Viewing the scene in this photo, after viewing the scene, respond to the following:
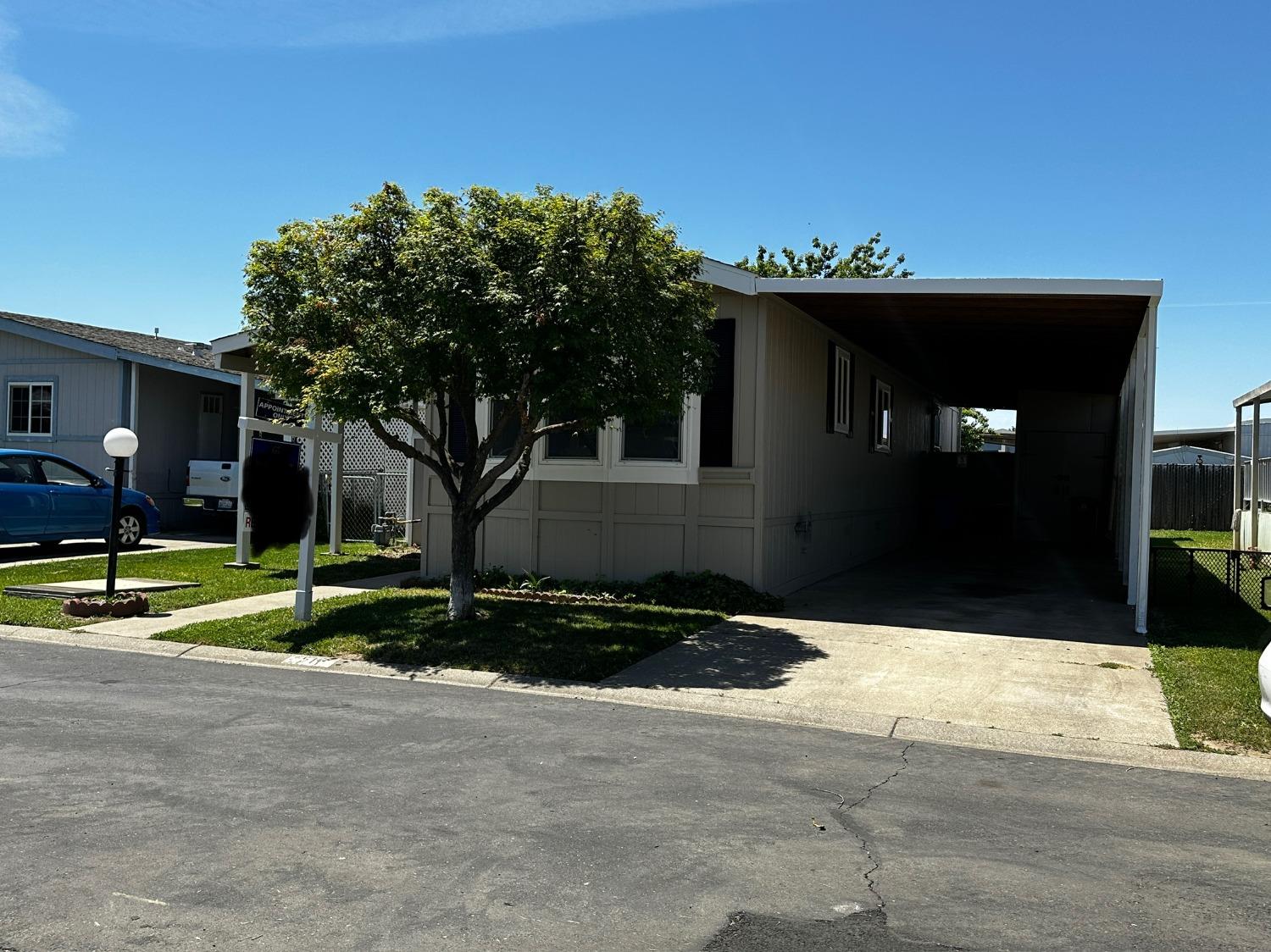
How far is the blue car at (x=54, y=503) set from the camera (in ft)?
51.6

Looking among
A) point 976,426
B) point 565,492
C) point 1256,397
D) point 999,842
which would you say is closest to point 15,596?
point 565,492

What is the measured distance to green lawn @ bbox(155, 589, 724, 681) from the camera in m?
8.88

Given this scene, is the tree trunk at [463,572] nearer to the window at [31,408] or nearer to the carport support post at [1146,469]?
the carport support post at [1146,469]

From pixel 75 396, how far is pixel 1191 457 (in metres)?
31.9

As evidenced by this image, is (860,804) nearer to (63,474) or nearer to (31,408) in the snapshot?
(63,474)

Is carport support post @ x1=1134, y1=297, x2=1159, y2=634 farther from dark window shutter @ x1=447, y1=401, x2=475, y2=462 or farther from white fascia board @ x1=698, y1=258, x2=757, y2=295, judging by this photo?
dark window shutter @ x1=447, y1=401, x2=475, y2=462

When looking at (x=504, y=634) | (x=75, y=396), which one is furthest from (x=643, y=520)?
(x=75, y=396)

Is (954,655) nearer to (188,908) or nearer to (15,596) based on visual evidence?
(188,908)

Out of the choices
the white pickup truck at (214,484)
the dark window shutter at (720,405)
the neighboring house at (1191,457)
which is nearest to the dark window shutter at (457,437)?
the dark window shutter at (720,405)

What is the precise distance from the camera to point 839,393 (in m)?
15.8

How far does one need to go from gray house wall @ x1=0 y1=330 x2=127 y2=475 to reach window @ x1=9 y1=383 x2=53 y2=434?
0.49ft

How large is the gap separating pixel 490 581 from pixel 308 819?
27.1 feet

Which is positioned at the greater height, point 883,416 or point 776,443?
point 883,416

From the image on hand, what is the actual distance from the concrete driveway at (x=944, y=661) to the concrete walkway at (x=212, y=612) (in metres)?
4.78
